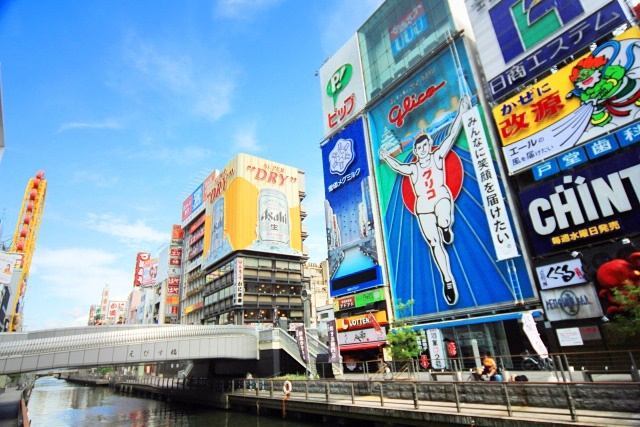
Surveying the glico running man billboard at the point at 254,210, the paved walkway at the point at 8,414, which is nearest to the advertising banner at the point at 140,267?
the glico running man billboard at the point at 254,210

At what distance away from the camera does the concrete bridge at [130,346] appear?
27.1 meters

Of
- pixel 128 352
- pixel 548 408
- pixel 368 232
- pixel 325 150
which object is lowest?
pixel 548 408

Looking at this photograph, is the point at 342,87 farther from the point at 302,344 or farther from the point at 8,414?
the point at 8,414

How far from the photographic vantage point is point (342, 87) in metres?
53.2

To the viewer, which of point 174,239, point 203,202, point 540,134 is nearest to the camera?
point 540,134

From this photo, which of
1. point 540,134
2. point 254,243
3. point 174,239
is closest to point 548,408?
point 540,134

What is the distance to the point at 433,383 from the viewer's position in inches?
717

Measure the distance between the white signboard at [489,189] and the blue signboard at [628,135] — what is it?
8380 mm

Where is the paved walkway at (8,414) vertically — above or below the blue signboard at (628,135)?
below

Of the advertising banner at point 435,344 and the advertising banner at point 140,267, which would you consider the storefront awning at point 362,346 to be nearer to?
the advertising banner at point 435,344

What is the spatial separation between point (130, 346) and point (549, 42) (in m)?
40.8

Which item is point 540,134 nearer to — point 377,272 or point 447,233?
point 447,233

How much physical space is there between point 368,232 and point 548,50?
2386 centimetres

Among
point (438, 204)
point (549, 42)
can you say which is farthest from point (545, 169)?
point (549, 42)
